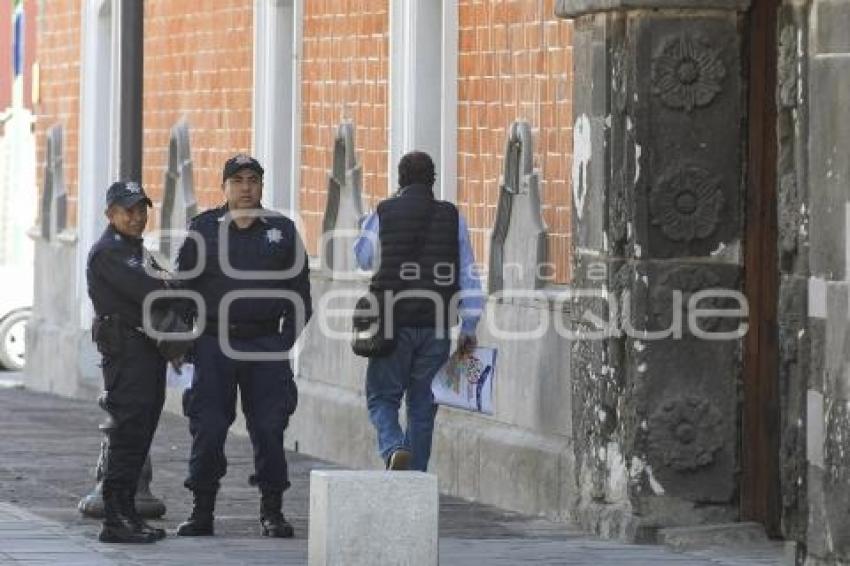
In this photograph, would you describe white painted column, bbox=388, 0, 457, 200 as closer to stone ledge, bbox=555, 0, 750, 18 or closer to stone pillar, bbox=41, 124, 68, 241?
stone ledge, bbox=555, 0, 750, 18

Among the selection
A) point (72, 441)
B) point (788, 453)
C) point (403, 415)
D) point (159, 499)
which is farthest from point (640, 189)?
point (72, 441)

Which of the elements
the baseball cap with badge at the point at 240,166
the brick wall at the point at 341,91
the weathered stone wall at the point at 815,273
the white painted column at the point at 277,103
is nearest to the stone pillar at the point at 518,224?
the baseball cap with badge at the point at 240,166

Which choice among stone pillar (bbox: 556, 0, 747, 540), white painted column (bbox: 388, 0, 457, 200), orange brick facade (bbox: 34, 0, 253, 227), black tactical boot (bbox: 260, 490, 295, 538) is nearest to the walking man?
black tactical boot (bbox: 260, 490, 295, 538)

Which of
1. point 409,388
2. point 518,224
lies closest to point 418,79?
point 518,224

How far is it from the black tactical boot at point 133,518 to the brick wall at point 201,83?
28.4 ft

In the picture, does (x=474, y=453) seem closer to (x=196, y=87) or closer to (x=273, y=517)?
(x=273, y=517)

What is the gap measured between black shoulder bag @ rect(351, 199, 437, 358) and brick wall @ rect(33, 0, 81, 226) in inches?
479

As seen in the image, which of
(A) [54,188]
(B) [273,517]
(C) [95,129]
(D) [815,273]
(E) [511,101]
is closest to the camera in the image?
(D) [815,273]

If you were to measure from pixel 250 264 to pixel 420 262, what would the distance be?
161 centimetres

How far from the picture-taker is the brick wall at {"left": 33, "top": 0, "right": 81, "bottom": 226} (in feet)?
93.7

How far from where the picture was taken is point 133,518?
1491 centimetres

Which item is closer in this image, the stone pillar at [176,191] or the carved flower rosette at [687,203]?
the carved flower rosette at [687,203]

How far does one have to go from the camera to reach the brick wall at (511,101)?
16812mm

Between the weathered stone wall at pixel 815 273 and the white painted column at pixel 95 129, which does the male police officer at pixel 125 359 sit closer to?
the weathered stone wall at pixel 815 273
